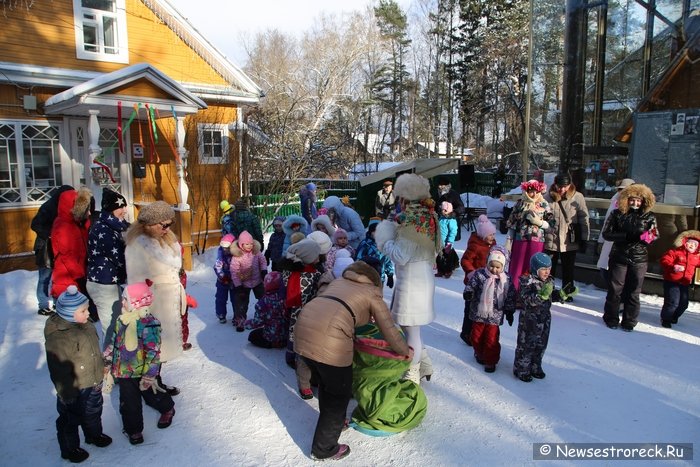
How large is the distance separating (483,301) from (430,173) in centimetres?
1003

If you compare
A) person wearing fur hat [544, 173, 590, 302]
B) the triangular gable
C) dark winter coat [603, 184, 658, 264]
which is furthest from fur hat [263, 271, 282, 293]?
the triangular gable

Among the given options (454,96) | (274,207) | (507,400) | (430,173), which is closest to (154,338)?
(507,400)

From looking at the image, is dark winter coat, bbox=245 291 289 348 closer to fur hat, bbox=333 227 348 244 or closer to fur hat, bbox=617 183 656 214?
fur hat, bbox=333 227 348 244

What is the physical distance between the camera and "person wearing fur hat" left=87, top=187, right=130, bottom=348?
4.35 metres

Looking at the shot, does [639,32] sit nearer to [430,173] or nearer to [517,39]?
[430,173]

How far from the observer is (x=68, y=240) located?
509 cm

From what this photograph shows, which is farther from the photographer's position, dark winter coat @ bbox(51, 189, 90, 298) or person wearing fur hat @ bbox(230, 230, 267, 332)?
person wearing fur hat @ bbox(230, 230, 267, 332)

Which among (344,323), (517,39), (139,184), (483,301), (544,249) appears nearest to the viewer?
(344,323)

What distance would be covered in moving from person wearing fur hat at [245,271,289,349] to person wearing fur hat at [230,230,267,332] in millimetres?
567

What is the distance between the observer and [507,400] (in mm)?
4102

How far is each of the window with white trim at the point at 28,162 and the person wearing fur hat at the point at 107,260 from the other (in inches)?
239

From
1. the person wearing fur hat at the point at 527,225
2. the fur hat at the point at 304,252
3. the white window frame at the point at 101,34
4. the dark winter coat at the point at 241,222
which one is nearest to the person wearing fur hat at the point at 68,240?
the dark winter coat at the point at 241,222

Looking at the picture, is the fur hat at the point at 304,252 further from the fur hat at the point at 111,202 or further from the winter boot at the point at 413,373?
the fur hat at the point at 111,202

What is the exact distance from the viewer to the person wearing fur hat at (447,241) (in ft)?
27.5
